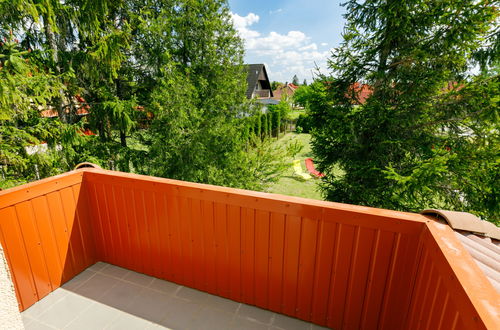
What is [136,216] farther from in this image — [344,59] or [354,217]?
[344,59]

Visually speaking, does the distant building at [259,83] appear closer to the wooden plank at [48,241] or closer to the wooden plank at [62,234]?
the wooden plank at [62,234]

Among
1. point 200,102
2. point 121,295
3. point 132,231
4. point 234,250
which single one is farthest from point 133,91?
point 234,250

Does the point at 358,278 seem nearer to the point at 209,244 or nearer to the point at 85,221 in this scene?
the point at 209,244

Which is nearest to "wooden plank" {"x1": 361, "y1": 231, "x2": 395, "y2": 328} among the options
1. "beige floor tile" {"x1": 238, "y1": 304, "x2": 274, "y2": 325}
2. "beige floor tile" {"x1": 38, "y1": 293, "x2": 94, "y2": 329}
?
"beige floor tile" {"x1": 238, "y1": 304, "x2": 274, "y2": 325}

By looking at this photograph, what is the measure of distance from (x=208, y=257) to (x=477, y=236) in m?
2.35

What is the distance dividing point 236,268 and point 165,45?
6812 millimetres

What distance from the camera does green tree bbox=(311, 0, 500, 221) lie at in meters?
3.94

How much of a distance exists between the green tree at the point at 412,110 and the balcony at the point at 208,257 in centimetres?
217

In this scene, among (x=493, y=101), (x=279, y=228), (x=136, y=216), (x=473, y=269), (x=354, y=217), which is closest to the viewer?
(x=473, y=269)

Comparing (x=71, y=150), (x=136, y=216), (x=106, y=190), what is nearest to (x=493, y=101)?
(x=136, y=216)

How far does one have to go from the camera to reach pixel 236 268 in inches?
103

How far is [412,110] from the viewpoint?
4.55m

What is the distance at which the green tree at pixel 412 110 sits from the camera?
3943 mm

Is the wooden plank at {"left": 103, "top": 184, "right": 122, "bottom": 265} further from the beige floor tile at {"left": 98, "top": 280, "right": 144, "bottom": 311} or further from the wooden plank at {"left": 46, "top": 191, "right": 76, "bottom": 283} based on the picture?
the wooden plank at {"left": 46, "top": 191, "right": 76, "bottom": 283}
